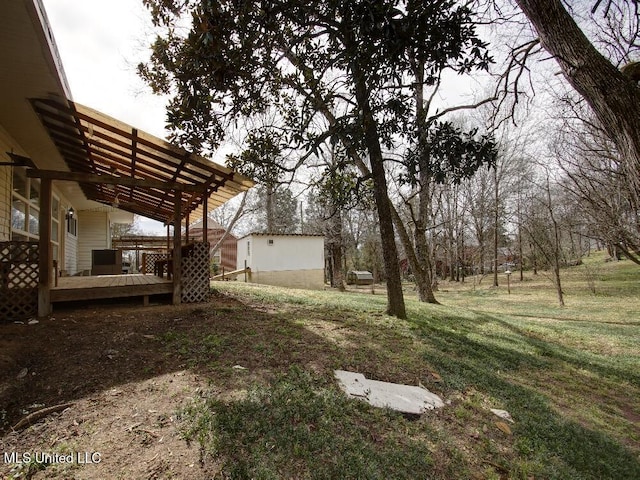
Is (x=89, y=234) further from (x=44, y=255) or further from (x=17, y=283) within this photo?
(x=44, y=255)

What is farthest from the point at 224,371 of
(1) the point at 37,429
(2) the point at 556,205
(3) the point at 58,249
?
(2) the point at 556,205

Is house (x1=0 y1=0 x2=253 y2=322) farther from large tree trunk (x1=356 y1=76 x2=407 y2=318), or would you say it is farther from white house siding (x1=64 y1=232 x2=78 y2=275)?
white house siding (x1=64 y1=232 x2=78 y2=275)

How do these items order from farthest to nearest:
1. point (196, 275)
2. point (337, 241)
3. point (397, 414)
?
point (337, 241) < point (196, 275) < point (397, 414)

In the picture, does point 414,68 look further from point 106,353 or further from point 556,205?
point 556,205

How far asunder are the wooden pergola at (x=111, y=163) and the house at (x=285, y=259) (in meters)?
9.92

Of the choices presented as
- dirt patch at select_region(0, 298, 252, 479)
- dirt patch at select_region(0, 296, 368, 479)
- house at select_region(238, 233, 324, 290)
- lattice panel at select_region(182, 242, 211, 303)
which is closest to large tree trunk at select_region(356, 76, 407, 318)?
dirt patch at select_region(0, 296, 368, 479)

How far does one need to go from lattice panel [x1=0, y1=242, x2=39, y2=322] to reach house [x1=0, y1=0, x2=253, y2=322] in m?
0.01

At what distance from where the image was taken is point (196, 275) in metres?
6.62

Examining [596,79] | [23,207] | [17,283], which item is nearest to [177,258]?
[17,283]

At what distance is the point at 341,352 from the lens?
4.26m

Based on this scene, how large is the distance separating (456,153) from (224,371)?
13.8 ft

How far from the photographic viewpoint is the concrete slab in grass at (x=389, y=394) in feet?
10.3

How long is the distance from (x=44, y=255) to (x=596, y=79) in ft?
22.8

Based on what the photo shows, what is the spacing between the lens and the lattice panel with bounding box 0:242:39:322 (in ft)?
15.6
